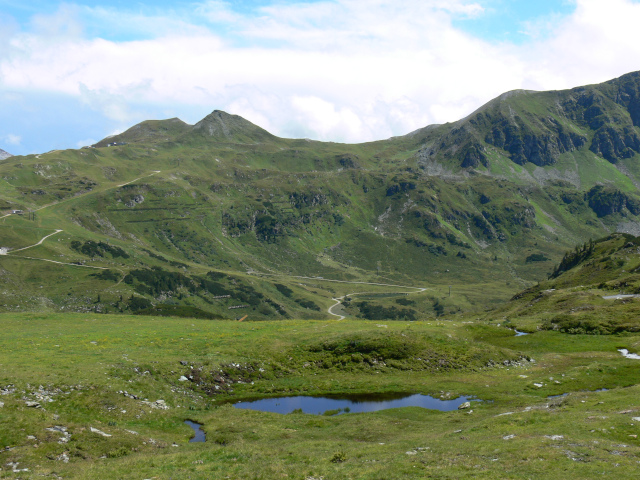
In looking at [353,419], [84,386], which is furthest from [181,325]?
[353,419]

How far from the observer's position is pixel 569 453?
23.9 meters

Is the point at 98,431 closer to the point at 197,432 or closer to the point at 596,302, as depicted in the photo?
the point at 197,432

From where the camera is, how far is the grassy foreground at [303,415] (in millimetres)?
24781

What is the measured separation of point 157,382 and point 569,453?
37.3m

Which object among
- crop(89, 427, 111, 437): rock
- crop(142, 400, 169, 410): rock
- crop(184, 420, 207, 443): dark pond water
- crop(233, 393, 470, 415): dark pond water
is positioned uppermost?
crop(89, 427, 111, 437): rock

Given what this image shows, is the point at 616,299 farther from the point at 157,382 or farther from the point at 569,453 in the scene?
the point at 157,382

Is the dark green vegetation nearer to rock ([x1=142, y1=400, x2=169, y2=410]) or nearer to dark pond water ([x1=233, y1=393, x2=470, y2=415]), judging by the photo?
dark pond water ([x1=233, y1=393, x2=470, y2=415])

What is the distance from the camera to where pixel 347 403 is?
46.7 m

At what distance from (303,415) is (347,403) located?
6591mm

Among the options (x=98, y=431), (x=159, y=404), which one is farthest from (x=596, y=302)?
(x=98, y=431)

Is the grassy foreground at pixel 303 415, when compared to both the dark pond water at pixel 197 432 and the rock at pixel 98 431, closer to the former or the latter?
the rock at pixel 98 431

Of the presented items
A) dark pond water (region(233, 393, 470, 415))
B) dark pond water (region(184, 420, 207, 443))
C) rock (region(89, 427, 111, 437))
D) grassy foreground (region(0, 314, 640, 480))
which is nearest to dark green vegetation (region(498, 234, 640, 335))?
grassy foreground (region(0, 314, 640, 480))

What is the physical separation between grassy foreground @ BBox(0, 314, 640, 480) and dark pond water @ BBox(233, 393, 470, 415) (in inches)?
66.7

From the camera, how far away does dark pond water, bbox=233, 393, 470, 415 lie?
147ft
